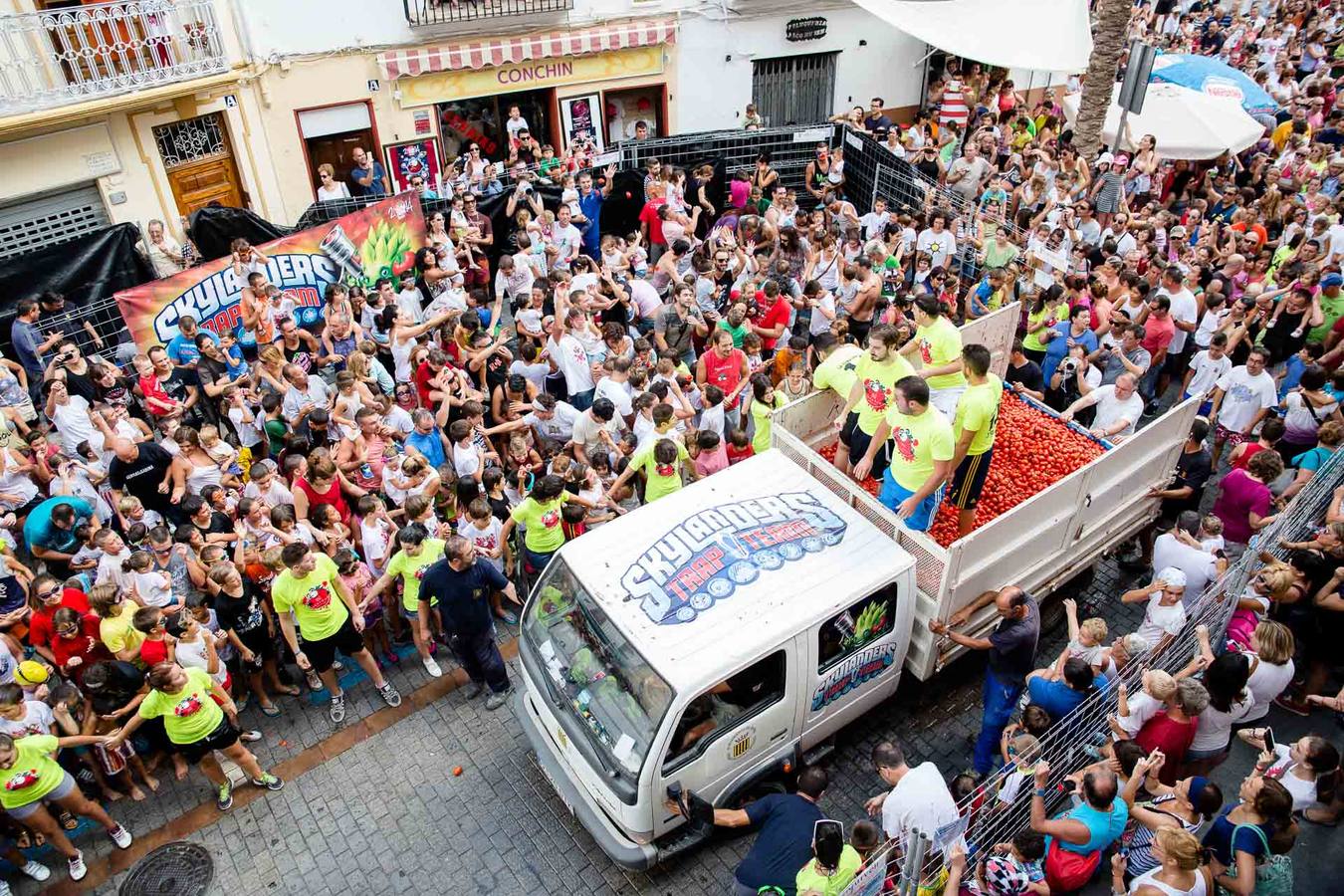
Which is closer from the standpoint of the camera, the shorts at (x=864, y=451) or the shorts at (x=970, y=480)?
the shorts at (x=970, y=480)

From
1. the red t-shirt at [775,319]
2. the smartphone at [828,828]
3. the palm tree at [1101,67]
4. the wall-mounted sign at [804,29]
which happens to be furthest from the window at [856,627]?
the wall-mounted sign at [804,29]

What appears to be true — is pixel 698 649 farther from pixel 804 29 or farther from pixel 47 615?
pixel 804 29

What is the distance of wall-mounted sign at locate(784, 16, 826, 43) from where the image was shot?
63.9 ft

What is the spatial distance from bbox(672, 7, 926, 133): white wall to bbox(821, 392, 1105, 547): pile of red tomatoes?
511 inches

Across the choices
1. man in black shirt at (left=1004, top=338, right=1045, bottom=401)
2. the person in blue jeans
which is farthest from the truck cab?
man in black shirt at (left=1004, top=338, right=1045, bottom=401)

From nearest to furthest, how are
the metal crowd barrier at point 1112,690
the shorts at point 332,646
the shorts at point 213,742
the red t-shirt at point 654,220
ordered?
the metal crowd barrier at point 1112,690, the shorts at point 213,742, the shorts at point 332,646, the red t-shirt at point 654,220

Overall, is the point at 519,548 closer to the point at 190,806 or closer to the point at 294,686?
the point at 294,686

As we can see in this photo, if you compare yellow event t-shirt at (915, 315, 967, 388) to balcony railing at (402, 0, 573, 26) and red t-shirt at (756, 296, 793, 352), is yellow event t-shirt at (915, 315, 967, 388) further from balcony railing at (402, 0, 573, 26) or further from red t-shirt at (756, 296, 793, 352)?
balcony railing at (402, 0, 573, 26)

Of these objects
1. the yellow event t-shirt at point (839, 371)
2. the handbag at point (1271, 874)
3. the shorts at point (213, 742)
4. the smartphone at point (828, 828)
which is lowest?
the shorts at point (213, 742)

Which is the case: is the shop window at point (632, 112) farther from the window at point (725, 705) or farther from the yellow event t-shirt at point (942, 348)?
the window at point (725, 705)

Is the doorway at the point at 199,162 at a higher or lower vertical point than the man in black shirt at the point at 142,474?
higher

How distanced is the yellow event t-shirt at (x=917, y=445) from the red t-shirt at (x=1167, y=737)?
7.22 ft

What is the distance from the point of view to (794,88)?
67.5 feet

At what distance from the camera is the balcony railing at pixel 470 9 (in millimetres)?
15180
